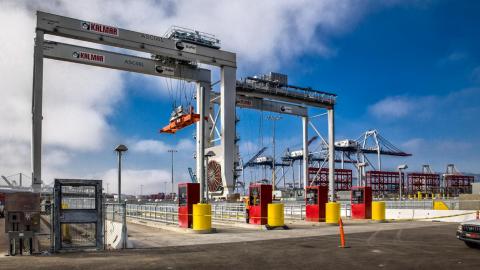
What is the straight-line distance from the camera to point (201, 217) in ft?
64.9

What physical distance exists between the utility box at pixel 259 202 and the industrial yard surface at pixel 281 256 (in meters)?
5.72

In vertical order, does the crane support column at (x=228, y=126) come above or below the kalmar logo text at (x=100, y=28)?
below

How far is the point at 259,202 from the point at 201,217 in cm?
419

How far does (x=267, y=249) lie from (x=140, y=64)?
27633 mm

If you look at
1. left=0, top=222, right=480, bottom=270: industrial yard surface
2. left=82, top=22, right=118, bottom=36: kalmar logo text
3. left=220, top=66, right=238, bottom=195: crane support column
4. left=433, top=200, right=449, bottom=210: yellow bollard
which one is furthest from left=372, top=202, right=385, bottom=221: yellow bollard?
left=82, top=22, right=118, bottom=36: kalmar logo text

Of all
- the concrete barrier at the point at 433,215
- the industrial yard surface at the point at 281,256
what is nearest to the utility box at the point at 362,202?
the concrete barrier at the point at 433,215

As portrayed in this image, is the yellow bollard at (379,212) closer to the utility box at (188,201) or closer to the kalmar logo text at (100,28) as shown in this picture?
the utility box at (188,201)

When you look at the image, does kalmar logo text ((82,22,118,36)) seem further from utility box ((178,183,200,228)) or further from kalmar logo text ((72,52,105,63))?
utility box ((178,183,200,228))

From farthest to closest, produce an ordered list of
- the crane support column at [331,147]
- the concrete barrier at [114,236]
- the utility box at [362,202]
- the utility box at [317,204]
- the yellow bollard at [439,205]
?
1. the crane support column at [331,147]
2. the yellow bollard at [439,205]
3. the utility box at [362,202]
4. the utility box at [317,204]
5. the concrete barrier at [114,236]

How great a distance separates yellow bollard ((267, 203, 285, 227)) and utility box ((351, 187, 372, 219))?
297 inches

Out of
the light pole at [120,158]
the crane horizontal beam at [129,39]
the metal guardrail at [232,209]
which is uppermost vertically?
the crane horizontal beam at [129,39]

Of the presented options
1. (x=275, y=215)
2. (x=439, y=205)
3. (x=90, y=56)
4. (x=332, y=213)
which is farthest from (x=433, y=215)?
(x=90, y=56)

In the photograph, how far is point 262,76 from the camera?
51.2 metres

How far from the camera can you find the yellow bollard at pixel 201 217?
19.7m
